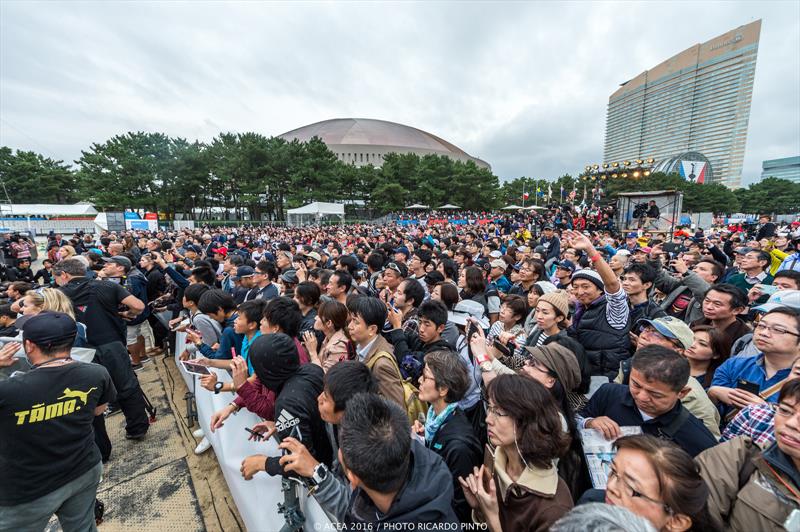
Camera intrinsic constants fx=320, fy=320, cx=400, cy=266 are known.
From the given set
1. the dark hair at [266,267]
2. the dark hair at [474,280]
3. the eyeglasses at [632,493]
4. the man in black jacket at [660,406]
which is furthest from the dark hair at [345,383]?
the dark hair at [266,267]

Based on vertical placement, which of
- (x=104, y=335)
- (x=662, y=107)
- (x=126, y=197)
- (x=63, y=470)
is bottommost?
(x=63, y=470)

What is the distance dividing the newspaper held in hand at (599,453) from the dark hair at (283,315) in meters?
2.34

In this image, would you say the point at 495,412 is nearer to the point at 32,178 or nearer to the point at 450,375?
the point at 450,375

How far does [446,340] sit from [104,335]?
4.03 meters

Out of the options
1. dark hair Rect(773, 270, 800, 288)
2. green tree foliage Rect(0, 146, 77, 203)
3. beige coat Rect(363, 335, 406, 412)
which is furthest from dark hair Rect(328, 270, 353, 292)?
green tree foliage Rect(0, 146, 77, 203)

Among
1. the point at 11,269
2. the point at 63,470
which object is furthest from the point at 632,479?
the point at 11,269

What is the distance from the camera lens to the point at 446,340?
10.3ft

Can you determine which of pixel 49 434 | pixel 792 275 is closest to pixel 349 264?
pixel 49 434

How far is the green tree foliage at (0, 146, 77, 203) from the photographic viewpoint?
131 ft

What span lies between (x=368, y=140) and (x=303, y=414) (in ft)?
264

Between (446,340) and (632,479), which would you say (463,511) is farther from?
(446,340)

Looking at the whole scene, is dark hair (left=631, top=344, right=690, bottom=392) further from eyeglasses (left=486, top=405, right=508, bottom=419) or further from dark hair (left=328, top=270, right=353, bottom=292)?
dark hair (left=328, top=270, right=353, bottom=292)

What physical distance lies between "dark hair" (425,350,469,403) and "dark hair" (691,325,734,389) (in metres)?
2.04

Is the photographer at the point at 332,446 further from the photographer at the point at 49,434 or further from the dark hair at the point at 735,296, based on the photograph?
the dark hair at the point at 735,296
